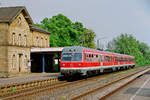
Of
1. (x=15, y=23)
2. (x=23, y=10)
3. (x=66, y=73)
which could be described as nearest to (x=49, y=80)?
(x=66, y=73)

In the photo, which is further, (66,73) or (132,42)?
(132,42)

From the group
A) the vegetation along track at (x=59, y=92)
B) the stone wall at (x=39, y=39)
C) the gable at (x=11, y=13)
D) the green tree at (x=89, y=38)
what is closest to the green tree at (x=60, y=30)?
the green tree at (x=89, y=38)

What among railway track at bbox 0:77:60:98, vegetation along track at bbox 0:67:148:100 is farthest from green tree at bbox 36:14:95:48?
vegetation along track at bbox 0:67:148:100

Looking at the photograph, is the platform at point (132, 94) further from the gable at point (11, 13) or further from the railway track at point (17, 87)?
A: the gable at point (11, 13)

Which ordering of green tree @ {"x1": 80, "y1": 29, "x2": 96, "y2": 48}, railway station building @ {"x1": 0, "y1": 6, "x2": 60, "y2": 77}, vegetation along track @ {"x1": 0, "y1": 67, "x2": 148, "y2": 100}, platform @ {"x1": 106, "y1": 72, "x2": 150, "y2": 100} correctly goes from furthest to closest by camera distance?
green tree @ {"x1": 80, "y1": 29, "x2": 96, "y2": 48}, railway station building @ {"x1": 0, "y1": 6, "x2": 60, "y2": 77}, vegetation along track @ {"x1": 0, "y1": 67, "x2": 148, "y2": 100}, platform @ {"x1": 106, "y1": 72, "x2": 150, "y2": 100}

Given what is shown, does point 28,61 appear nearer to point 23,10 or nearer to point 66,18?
point 23,10

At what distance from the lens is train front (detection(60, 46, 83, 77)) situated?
1991 centimetres

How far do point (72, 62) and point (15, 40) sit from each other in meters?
12.6

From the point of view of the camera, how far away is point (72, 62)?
20.1 metres

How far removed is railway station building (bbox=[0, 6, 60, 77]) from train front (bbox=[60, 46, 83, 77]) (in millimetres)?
10200

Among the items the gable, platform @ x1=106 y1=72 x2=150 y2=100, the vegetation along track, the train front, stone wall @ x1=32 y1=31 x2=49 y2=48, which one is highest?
the gable

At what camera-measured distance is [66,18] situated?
188 feet

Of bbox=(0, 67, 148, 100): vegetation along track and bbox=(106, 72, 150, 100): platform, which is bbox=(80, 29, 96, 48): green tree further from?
bbox=(106, 72, 150, 100): platform

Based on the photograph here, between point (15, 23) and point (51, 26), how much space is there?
24.1 metres
